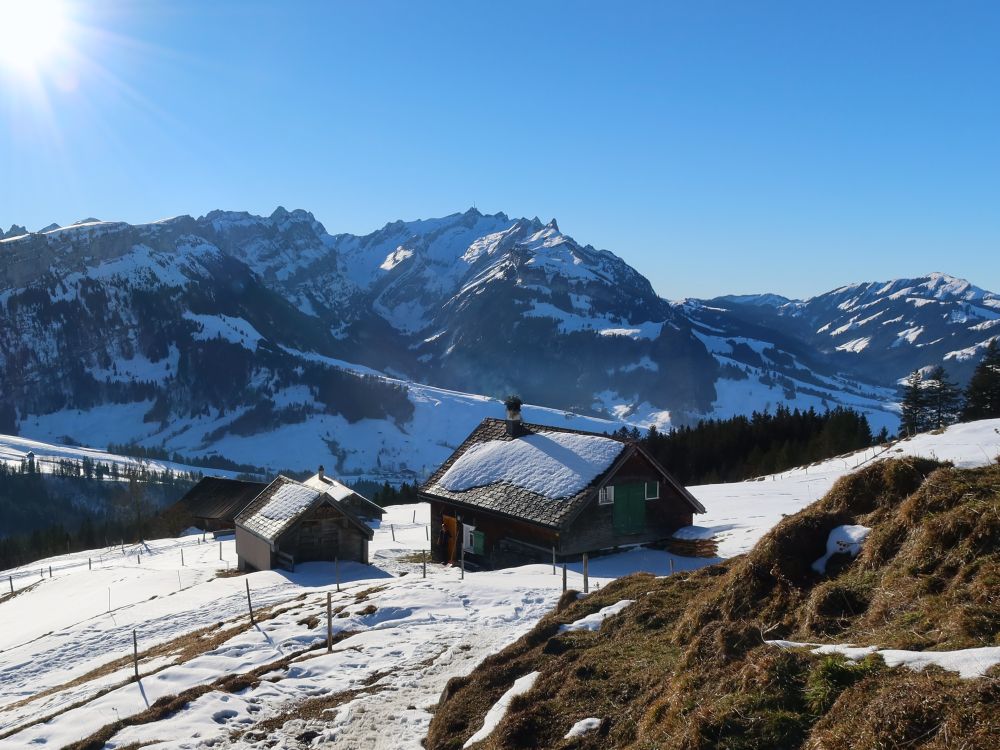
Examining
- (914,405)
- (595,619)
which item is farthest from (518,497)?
(914,405)

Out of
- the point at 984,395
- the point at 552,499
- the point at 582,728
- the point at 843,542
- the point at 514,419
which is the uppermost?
the point at 984,395

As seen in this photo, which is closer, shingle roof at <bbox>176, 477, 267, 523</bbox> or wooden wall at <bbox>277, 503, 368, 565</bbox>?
wooden wall at <bbox>277, 503, 368, 565</bbox>

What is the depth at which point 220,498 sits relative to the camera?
8044 cm

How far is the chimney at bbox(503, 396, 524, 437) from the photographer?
39031mm

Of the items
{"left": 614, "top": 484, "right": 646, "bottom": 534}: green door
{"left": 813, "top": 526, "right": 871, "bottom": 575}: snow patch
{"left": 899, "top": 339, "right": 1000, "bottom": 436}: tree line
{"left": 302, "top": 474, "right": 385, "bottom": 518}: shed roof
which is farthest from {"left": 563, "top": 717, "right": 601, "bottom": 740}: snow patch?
{"left": 899, "top": 339, "right": 1000, "bottom": 436}: tree line

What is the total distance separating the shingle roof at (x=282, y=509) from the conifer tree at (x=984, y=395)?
202 ft

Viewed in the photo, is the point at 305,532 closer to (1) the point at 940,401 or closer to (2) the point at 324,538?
(2) the point at 324,538

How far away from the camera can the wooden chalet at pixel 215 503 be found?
7638cm

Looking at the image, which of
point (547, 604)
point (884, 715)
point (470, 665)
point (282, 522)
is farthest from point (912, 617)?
point (282, 522)

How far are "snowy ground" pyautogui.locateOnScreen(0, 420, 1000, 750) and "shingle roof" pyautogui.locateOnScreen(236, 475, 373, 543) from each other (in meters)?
2.62

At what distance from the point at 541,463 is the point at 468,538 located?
18.5 feet

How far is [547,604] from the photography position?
69.4 feet

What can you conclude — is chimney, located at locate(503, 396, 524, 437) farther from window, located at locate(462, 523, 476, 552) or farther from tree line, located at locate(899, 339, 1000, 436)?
tree line, located at locate(899, 339, 1000, 436)

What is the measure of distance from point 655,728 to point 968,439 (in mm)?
41887
